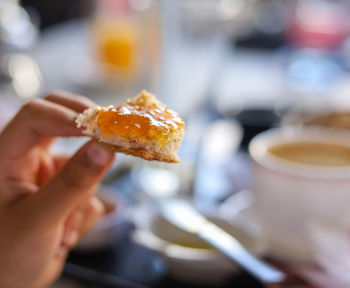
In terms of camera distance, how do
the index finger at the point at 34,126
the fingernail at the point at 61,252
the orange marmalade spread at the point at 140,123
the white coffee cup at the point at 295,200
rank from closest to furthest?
the orange marmalade spread at the point at 140,123 → the index finger at the point at 34,126 → the fingernail at the point at 61,252 → the white coffee cup at the point at 295,200

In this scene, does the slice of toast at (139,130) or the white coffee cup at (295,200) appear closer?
the slice of toast at (139,130)

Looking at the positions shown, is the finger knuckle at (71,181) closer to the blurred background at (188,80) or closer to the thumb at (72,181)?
the thumb at (72,181)

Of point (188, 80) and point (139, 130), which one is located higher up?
point (188, 80)

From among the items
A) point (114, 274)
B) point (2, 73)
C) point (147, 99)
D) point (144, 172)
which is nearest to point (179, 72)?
point (2, 73)

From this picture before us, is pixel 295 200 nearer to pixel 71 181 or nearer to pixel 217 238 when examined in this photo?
pixel 217 238

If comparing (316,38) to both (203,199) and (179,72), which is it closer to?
(179,72)

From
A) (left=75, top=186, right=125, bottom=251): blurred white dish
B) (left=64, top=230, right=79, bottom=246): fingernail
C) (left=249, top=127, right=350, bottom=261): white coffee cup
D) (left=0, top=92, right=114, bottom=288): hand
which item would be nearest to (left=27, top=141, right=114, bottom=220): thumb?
(left=0, top=92, right=114, bottom=288): hand

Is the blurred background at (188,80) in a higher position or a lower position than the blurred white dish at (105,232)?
higher

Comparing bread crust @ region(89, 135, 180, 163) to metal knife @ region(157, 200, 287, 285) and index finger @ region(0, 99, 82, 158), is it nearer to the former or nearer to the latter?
index finger @ region(0, 99, 82, 158)

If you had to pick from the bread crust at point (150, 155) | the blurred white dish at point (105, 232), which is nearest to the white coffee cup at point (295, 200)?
the blurred white dish at point (105, 232)

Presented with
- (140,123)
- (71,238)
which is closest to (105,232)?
(71,238)
